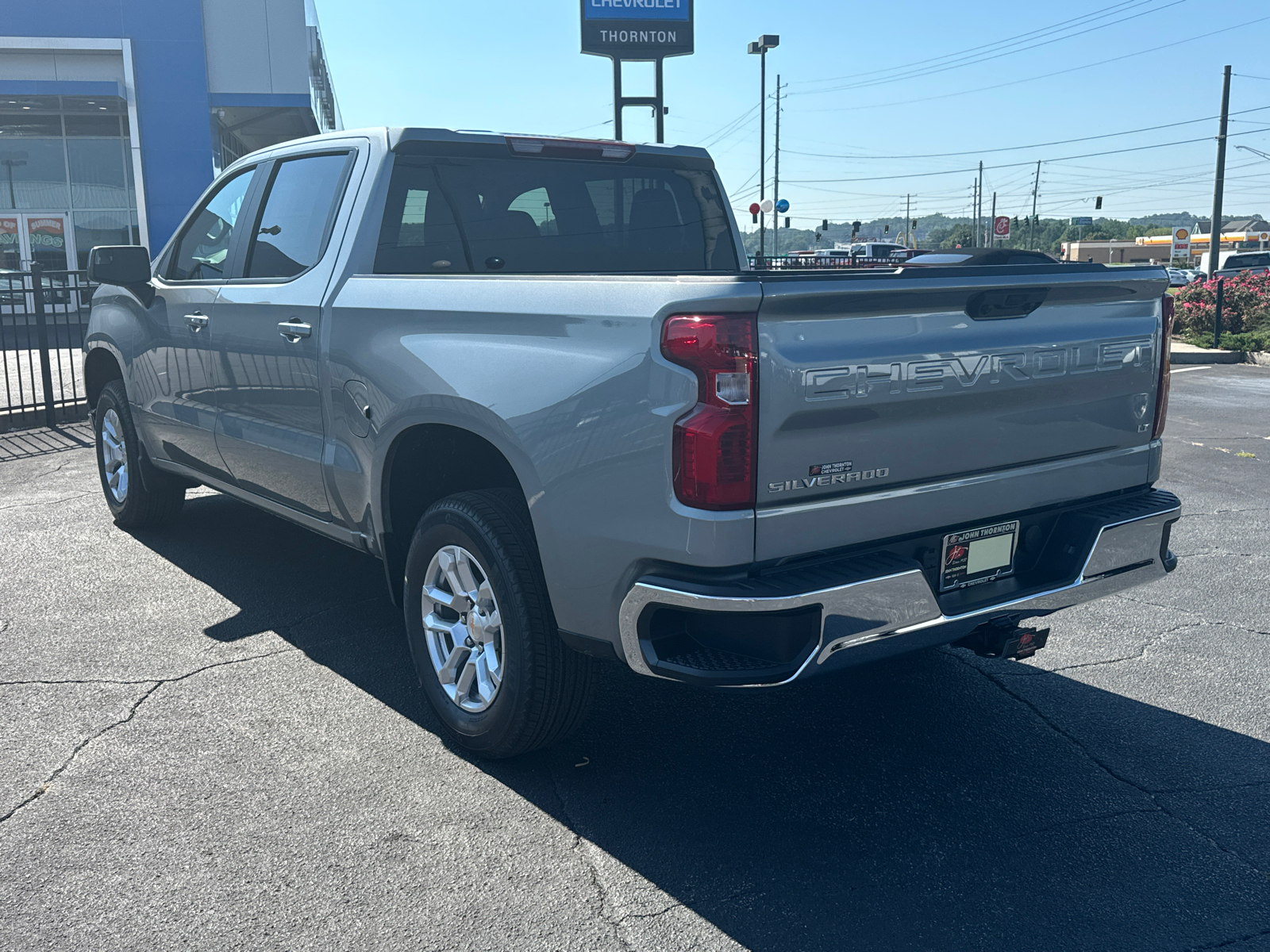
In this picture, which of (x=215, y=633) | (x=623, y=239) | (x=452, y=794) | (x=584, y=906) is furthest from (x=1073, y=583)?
(x=215, y=633)

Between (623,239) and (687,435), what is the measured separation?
Result: 220 centimetres

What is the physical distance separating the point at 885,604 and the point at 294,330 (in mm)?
2551

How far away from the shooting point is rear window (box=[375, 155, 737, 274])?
14.0 feet

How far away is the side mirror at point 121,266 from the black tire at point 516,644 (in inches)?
110

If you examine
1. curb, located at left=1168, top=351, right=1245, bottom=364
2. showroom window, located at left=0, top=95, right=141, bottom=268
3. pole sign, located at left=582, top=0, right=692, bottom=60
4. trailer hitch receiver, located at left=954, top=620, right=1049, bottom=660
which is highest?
pole sign, located at left=582, top=0, right=692, bottom=60

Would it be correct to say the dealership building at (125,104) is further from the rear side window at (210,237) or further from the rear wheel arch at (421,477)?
the rear wheel arch at (421,477)

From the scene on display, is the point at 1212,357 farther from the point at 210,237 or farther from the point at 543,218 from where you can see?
the point at 210,237

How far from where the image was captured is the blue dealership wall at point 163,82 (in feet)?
76.4

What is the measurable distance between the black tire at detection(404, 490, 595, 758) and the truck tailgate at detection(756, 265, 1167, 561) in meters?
0.84

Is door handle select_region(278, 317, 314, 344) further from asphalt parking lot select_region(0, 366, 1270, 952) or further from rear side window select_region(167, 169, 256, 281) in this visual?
asphalt parking lot select_region(0, 366, 1270, 952)

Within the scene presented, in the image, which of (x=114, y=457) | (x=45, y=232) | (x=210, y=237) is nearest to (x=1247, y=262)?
(x=45, y=232)

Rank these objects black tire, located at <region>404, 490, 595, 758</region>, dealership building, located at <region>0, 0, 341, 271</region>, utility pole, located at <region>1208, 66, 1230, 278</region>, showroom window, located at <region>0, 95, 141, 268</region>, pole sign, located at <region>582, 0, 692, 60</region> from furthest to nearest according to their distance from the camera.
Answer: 1. utility pole, located at <region>1208, 66, 1230, 278</region>
2. showroom window, located at <region>0, 95, 141, 268</region>
3. dealership building, located at <region>0, 0, 341, 271</region>
4. pole sign, located at <region>582, 0, 692, 60</region>
5. black tire, located at <region>404, 490, 595, 758</region>

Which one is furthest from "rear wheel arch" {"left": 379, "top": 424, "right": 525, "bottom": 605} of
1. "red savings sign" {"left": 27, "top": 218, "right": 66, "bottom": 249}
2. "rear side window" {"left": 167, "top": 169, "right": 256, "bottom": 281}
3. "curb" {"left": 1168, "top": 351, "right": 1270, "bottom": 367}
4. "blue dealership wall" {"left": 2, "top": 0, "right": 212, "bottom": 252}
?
"red savings sign" {"left": 27, "top": 218, "right": 66, "bottom": 249}

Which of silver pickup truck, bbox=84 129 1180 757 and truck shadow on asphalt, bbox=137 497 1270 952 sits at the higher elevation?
silver pickup truck, bbox=84 129 1180 757
